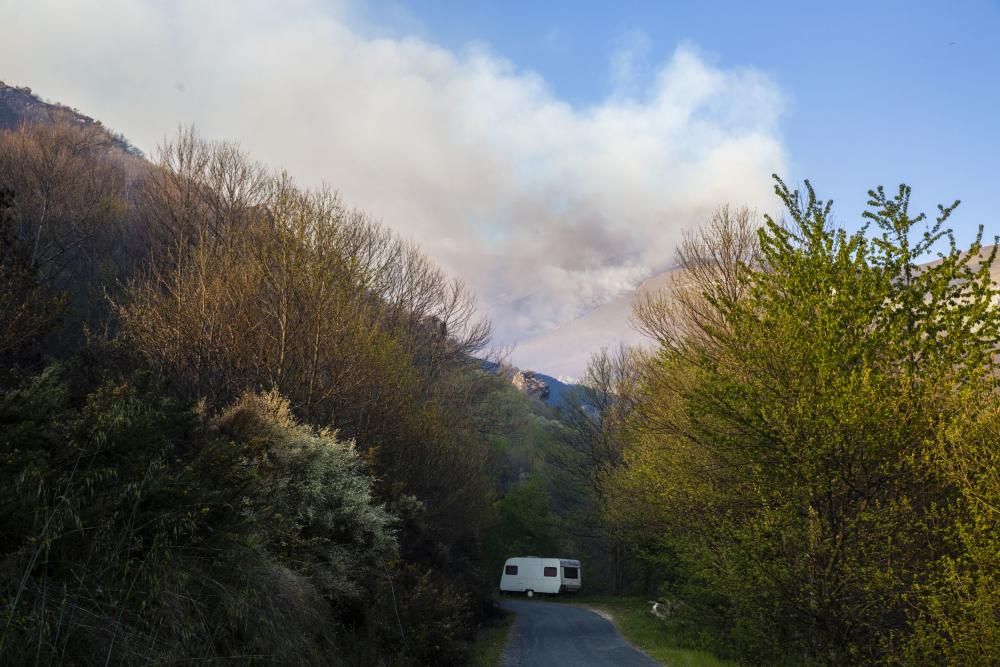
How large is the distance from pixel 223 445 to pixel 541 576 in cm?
3825

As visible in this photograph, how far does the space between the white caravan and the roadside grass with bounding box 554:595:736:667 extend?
9.24 feet

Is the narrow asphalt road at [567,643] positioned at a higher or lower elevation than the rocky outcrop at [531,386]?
lower

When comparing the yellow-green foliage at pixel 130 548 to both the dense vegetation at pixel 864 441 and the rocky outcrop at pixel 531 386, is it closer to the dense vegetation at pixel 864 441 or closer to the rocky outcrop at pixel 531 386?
the dense vegetation at pixel 864 441

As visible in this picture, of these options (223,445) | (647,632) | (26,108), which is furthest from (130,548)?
(26,108)

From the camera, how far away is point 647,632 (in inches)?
854

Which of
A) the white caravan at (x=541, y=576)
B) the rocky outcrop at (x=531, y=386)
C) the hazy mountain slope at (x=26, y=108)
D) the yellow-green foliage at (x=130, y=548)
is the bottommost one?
the white caravan at (x=541, y=576)

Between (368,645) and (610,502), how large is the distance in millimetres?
20299

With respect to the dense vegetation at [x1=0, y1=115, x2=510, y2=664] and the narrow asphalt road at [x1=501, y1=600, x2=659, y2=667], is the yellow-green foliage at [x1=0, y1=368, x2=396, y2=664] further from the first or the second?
the narrow asphalt road at [x1=501, y1=600, x2=659, y2=667]

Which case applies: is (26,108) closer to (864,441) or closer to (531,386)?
(531,386)

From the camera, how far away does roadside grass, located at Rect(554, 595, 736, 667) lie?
1512 cm

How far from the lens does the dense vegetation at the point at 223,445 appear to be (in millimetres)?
4820

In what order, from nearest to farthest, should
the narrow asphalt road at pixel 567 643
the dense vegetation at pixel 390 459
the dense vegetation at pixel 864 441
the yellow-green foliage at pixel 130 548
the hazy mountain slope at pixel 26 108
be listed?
1. the yellow-green foliage at pixel 130 548
2. the dense vegetation at pixel 390 459
3. the dense vegetation at pixel 864 441
4. the narrow asphalt road at pixel 567 643
5. the hazy mountain slope at pixel 26 108

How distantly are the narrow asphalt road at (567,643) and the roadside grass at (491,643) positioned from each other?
0.89 ft

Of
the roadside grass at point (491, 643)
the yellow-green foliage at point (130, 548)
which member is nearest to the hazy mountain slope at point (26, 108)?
the roadside grass at point (491, 643)
